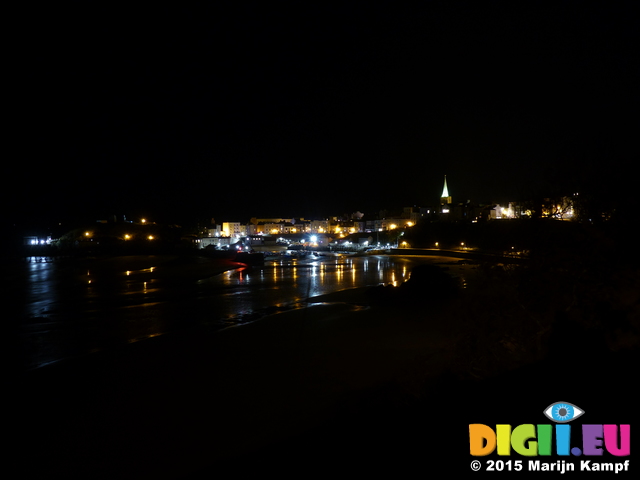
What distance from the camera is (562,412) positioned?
3.46 m

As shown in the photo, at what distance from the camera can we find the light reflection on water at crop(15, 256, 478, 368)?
10.2 m

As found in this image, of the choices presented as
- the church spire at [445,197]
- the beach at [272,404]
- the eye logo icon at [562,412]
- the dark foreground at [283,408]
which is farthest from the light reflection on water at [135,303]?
the church spire at [445,197]

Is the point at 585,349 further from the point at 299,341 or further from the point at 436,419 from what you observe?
the point at 299,341

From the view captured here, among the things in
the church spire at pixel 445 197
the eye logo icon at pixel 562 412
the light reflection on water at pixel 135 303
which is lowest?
the light reflection on water at pixel 135 303

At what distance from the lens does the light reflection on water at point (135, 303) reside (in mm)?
10172

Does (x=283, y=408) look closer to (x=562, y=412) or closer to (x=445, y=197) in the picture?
(x=562, y=412)

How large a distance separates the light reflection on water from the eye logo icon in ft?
Result: 29.8

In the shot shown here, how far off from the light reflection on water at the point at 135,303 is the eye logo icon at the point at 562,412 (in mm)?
9095

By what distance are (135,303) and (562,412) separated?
15.1m

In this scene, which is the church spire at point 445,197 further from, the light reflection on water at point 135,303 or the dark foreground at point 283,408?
the dark foreground at point 283,408

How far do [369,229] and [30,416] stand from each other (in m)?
101

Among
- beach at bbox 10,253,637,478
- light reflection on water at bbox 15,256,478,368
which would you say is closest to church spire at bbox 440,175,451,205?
light reflection on water at bbox 15,256,478,368

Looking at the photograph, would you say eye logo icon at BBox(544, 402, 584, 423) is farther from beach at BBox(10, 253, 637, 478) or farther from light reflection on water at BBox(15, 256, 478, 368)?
light reflection on water at BBox(15, 256, 478, 368)

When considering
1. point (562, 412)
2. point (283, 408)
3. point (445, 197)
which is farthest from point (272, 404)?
point (445, 197)
